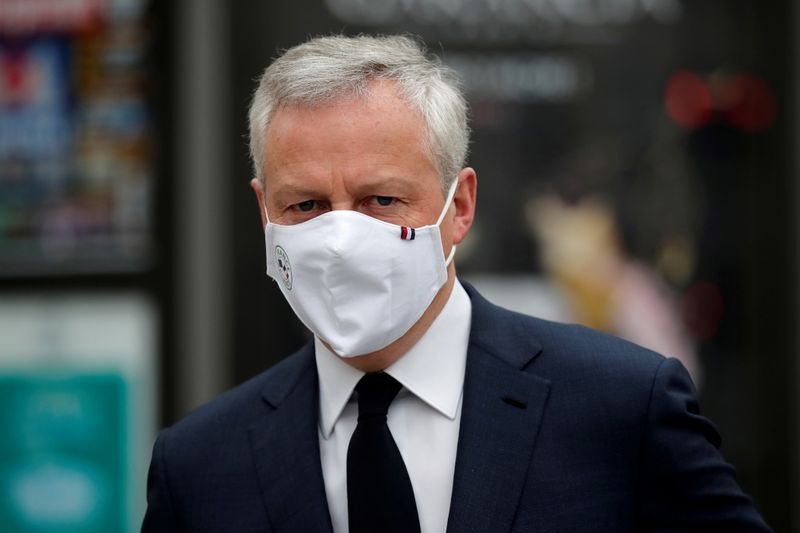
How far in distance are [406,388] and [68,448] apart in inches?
139

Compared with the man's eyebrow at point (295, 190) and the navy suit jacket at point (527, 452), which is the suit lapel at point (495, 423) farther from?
the man's eyebrow at point (295, 190)

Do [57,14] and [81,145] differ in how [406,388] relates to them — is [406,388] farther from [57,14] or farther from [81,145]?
[57,14]

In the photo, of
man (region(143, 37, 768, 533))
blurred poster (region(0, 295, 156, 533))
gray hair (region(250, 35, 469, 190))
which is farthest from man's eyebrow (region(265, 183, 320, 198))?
blurred poster (region(0, 295, 156, 533))

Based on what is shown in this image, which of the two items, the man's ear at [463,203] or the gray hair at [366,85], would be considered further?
the man's ear at [463,203]

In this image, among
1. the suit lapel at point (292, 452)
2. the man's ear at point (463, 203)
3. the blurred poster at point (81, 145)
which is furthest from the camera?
the blurred poster at point (81, 145)

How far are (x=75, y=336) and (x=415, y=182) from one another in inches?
139

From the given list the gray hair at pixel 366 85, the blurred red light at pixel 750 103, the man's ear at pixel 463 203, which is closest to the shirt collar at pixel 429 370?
the man's ear at pixel 463 203

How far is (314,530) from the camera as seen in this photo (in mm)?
2264

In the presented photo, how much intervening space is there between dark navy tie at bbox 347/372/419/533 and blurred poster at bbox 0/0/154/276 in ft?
10.8

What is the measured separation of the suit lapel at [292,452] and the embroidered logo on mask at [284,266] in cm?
23

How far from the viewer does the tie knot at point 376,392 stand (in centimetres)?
233

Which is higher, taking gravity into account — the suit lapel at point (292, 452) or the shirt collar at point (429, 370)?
the shirt collar at point (429, 370)

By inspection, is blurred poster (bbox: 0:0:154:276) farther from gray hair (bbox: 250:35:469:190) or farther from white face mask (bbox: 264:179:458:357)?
white face mask (bbox: 264:179:458:357)

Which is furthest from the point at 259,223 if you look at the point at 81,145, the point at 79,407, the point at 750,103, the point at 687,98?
the point at 750,103
